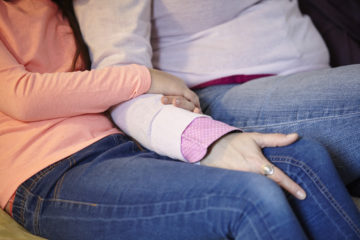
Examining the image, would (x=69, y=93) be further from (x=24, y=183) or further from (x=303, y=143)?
(x=303, y=143)

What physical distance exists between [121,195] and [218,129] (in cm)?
23

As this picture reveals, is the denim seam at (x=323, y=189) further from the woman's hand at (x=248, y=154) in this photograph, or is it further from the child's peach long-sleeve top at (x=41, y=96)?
the child's peach long-sleeve top at (x=41, y=96)

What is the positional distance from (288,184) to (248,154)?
0.30ft

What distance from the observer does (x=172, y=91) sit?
827mm

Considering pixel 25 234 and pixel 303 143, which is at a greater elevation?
pixel 303 143

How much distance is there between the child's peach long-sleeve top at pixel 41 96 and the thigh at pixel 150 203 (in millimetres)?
50

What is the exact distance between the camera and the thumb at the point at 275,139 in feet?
2.14

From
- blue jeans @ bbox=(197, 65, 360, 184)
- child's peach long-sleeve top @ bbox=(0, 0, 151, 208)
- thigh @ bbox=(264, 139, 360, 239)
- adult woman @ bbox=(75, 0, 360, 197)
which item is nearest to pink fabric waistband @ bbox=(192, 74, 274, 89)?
adult woman @ bbox=(75, 0, 360, 197)

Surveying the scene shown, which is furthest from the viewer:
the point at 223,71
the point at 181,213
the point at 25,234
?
the point at 223,71

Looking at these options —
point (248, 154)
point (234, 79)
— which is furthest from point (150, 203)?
point (234, 79)

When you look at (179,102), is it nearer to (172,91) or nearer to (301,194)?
(172,91)

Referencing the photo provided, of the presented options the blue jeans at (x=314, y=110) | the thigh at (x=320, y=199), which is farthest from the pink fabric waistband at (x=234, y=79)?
the thigh at (x=320, y=199)

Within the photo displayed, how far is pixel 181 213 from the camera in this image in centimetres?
54

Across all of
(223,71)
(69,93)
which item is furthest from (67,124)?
(223,71)
